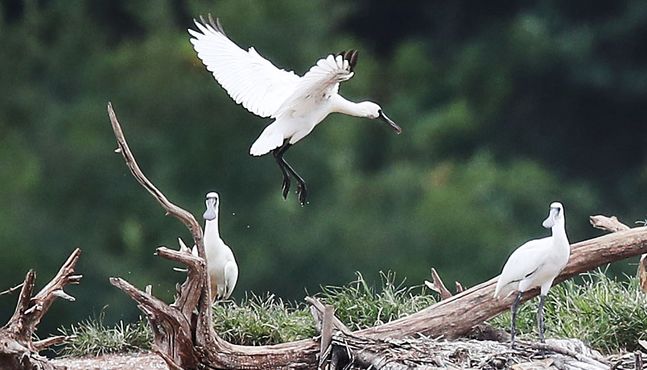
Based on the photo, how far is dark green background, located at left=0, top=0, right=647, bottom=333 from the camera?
44.1 ft

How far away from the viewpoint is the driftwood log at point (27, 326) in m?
6.05

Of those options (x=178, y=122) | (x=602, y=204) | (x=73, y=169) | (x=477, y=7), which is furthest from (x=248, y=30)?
(x=477, y=7)

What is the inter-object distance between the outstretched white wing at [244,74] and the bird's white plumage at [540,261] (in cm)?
128

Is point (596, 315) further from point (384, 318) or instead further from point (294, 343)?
point (294, 343)

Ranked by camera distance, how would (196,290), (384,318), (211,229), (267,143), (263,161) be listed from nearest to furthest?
(196,290)
(267,143)
(211,229)
(384,318)
(263,161)

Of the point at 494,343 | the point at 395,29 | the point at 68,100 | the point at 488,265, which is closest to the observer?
the point at 494,343

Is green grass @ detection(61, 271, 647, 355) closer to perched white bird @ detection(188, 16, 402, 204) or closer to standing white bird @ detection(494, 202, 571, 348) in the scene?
perched white bird @ detection(188, 16, 402, 204)

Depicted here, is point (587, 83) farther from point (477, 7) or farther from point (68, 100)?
point (68, 100)

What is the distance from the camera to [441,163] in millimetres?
15336

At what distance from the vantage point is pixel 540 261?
6.22 metres

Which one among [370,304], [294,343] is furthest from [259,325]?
[294,343]

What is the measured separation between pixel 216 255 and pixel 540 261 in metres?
1.52

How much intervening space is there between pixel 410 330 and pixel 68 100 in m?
8.95

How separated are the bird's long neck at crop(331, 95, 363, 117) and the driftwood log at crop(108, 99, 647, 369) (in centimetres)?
96
